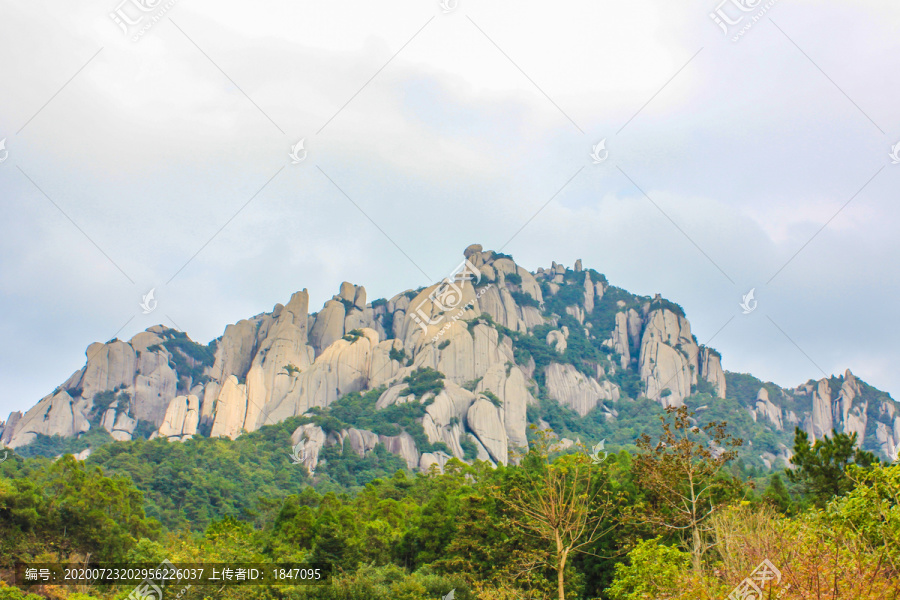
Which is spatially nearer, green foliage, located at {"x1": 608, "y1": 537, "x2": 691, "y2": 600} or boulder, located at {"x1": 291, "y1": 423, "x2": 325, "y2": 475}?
green foliage, located at {"x1": 608, "y1": 537, "x2": 691, "y2": 600}

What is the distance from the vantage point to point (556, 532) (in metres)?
16.9

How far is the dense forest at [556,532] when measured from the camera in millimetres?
12000

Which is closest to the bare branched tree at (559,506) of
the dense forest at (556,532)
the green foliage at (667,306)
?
the dense forest at (556,532)

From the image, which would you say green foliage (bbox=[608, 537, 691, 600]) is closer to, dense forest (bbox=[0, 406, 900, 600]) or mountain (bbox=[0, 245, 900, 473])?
dense forest (bbox=[0, 406, 900, 600])

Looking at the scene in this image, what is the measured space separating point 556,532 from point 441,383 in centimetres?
6212

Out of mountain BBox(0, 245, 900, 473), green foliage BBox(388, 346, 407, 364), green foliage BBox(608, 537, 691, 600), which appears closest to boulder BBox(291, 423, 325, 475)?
mountain BBox(0, 245, 900, 473)

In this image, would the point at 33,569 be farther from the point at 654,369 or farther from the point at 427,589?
the point at 654,369

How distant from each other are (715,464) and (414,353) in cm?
7541

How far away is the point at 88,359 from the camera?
302ft

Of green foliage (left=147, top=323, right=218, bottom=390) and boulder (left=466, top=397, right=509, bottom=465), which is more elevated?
green foliage (left=147, top=323, right=218, bottom=390)

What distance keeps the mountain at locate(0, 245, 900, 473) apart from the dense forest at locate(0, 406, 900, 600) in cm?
2652

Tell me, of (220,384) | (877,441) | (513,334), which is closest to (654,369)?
(513,334)

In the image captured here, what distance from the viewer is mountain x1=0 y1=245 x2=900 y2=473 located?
252 ft

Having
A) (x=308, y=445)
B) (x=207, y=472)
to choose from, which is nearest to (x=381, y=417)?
(x=308, y=445)
